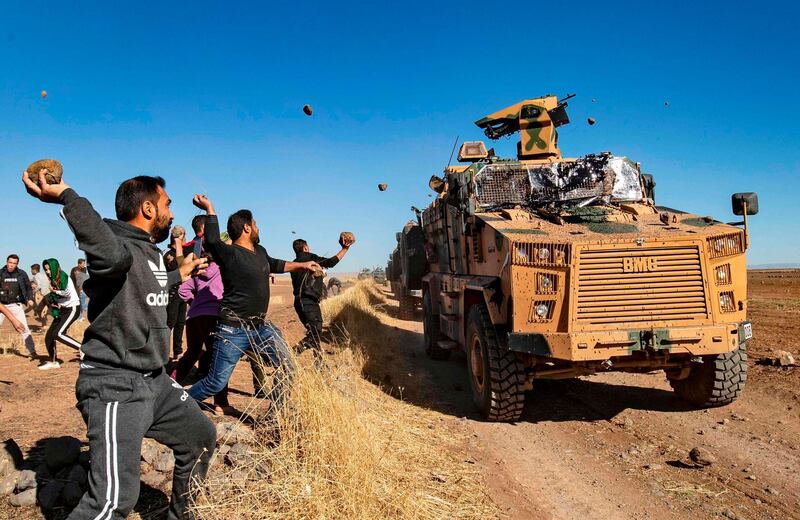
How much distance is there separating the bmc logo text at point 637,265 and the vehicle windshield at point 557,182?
1889mm

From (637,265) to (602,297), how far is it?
42cm

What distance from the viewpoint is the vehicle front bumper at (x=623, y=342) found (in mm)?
4621

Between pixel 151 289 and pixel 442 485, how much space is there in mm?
2193

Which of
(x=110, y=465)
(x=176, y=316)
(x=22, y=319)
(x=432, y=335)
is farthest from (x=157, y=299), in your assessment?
(x=22, y=319)

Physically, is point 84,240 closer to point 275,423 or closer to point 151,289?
point 151,289

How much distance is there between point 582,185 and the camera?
6730 millimetres

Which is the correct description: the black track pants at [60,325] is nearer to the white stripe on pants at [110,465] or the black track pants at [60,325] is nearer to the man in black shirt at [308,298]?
the man in black shirt at [308,298]

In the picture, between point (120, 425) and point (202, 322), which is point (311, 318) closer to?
point (202, 322)

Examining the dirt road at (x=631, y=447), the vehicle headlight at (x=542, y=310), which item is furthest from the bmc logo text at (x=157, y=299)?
the vehicle headlight at (x=542, y=310)

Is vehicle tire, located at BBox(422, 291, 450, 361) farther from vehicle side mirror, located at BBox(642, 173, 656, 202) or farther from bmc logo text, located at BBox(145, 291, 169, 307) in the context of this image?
bmc logo text, located at BBox(145, 291, 169, 307)

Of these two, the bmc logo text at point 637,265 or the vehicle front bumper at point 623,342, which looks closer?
the vehicle front bumper at point 623,342

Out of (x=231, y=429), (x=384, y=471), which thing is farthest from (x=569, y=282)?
(x=231, y=429)

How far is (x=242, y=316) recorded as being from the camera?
13.5 ft

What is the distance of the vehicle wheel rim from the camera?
5.72 metres
